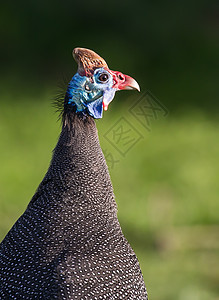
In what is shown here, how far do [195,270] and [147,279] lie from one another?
1.86 ft

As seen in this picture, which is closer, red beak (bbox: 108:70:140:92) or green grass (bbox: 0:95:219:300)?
red beak (bbox: 108:70:140:92)

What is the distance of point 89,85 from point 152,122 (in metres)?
5.18

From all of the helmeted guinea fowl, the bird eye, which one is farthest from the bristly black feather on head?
the bird eye

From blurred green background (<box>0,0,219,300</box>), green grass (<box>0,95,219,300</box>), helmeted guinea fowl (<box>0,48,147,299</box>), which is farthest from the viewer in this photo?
blurred green background (<box>0,0,219,300</box>)

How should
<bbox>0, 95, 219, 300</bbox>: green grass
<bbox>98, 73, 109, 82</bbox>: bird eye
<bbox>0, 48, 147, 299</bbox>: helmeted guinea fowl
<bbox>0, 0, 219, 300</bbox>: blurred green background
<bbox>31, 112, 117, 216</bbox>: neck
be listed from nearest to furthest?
<bbox>0, 48, 147, 299</bbox>: helmeted guinea fowl < <bbox>31, 112, 117, 216</bbox>: neck < <bbox>98, 73, 109, 82</bbox>: bird eye < <bbox>0, 95, 219, 300</bbox>: green grass < <bbox>0, 0, 219, 300</bbox>: blurred green background

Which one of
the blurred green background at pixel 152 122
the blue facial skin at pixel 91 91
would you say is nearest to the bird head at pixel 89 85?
the blue facial skin at pixel 91 91

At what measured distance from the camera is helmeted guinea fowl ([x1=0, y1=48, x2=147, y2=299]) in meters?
2.96

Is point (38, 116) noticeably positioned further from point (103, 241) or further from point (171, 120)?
point (103, 241)

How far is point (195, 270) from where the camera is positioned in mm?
6145

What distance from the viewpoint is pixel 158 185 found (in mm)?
7344

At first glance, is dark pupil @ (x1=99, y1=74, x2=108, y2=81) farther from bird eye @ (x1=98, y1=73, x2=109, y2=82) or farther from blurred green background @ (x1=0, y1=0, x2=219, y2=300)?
blurred green background @ (x1=0, y1=0, x2=219, y2=300)

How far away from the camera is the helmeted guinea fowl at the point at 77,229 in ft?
9.71

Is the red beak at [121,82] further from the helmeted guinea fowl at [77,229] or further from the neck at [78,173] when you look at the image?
the neck at [78,173]

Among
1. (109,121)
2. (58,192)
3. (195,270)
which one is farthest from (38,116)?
(58,192)
